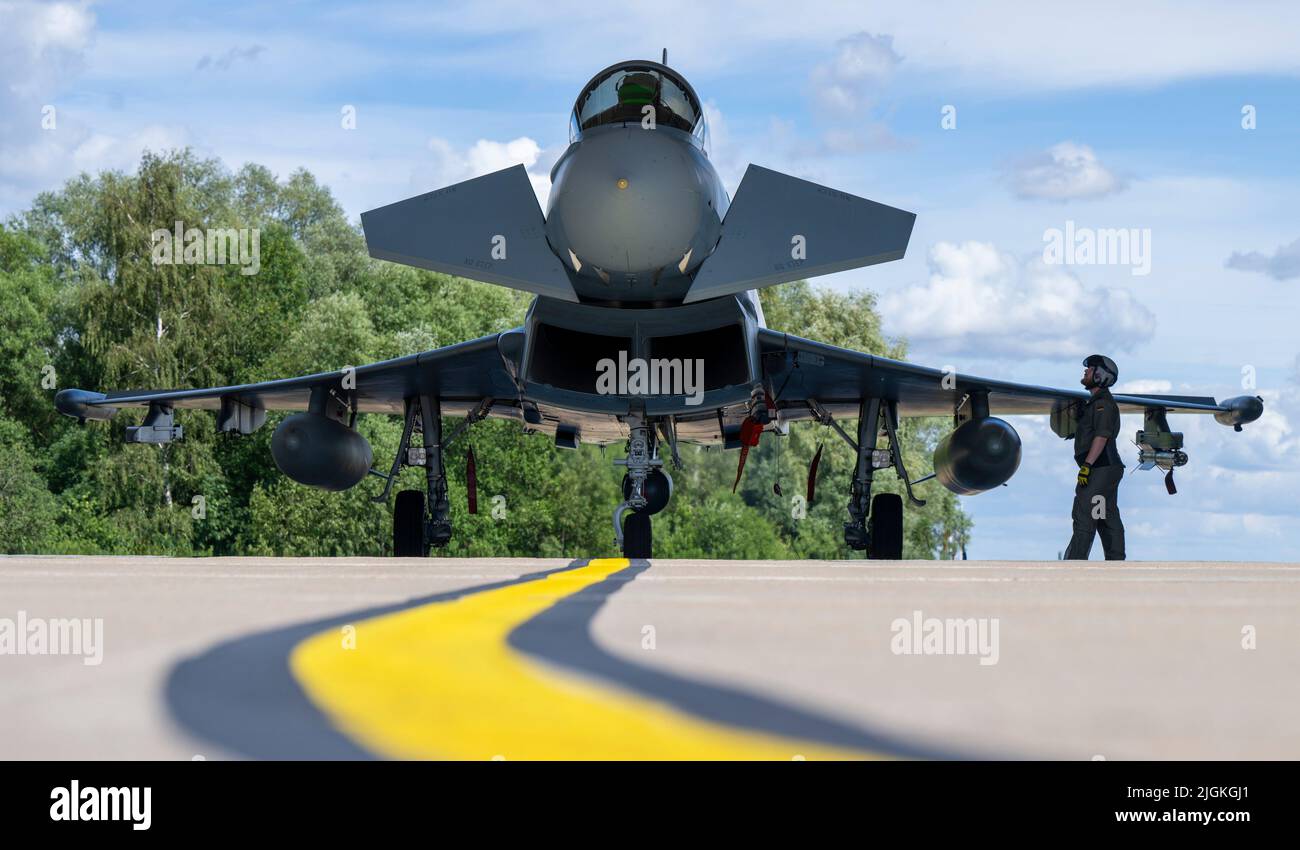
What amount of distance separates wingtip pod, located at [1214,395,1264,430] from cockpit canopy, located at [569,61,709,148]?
9863 millimetres

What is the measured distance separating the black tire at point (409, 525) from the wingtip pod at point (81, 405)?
401 cm

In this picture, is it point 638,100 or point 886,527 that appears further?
point 886,527

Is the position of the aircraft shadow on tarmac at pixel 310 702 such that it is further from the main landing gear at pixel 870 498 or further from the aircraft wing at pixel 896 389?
the main landing gear at pixel 870 498

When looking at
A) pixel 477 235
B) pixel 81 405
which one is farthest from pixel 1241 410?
pixel 81 405

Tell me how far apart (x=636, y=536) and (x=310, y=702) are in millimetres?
8340

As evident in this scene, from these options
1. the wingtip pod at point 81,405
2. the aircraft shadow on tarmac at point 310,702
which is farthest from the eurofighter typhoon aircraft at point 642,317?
the aircraft shadow on tarmac at point 310,702

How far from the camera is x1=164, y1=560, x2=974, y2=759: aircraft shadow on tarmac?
2.07m

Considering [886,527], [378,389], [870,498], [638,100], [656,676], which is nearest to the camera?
[656,676]

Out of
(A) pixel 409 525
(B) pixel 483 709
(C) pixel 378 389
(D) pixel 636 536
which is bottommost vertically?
(A) pixel 409 525

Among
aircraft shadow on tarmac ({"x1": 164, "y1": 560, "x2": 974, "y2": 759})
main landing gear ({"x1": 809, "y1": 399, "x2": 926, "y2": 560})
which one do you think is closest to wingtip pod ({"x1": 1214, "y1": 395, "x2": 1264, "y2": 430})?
main landing gear ({"x1": 809, "y1": 399, "x2": 926, "y2": 560})

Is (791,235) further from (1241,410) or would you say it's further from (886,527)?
(1241,410)

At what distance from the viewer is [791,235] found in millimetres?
10242
